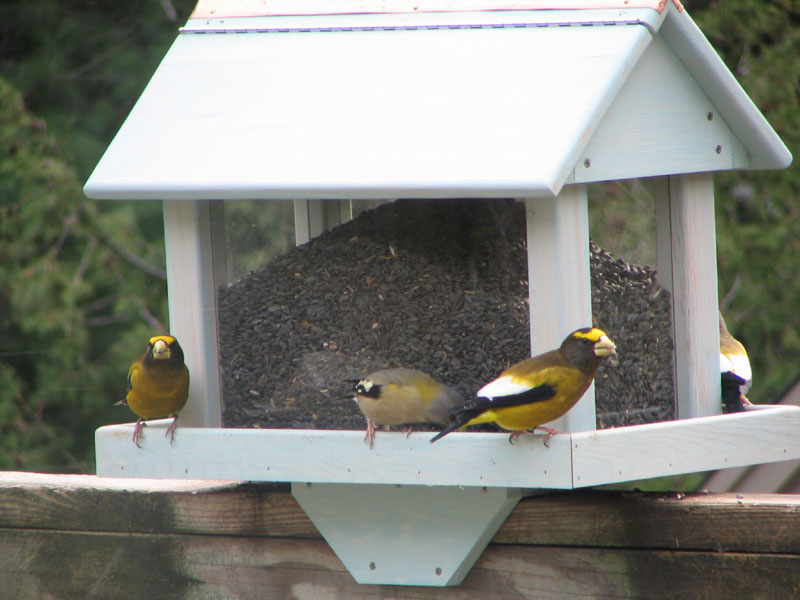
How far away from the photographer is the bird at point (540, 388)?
229 centimetres

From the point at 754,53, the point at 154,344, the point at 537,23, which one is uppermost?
the point at 754,53

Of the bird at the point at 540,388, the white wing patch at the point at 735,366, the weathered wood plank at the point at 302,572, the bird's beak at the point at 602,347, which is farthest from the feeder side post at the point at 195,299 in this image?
the white wing patch at the point at 735,366

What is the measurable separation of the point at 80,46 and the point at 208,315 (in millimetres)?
5581

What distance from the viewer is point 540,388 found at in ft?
7.47

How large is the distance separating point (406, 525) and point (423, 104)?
91cm

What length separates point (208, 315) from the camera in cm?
282

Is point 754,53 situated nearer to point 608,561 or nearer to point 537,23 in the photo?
point 537,23

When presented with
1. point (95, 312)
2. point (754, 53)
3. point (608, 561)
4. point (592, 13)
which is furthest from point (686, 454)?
point (95, 312)

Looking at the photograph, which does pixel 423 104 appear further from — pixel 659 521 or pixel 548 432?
pixel 659 521

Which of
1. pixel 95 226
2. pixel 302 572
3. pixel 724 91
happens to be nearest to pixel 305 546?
pixel 302 572

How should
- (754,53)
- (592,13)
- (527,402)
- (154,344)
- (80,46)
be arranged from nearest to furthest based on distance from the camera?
(527,402)
(592,13)
(154,344)
(754,53)
(80,46)

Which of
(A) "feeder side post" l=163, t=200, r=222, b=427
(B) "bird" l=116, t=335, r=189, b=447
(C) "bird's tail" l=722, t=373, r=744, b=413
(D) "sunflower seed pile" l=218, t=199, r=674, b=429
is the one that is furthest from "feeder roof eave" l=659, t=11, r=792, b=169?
(B) "bird" l=116, t=335, r=189, b=447

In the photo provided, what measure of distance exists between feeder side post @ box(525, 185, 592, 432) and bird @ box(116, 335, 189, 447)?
2.77 ft

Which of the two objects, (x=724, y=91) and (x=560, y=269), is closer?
(x=560, y=269)
